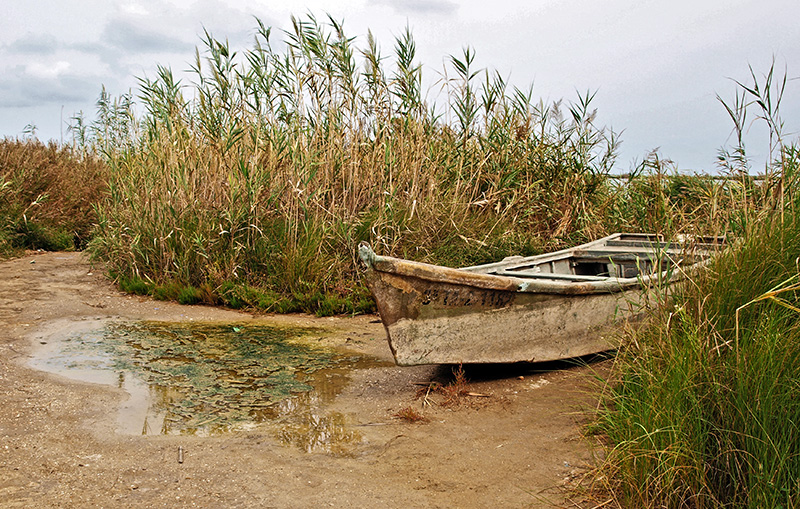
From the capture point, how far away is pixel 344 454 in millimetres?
3846

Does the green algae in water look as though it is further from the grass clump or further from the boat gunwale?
the grass clump

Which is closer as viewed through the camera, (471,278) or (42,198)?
(471,278)

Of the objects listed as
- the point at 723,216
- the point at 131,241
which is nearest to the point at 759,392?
the point at 723,216

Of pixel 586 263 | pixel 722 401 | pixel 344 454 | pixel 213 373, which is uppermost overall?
pixel 586 263

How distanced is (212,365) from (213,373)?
215 mm

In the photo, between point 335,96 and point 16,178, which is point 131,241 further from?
point 16,178

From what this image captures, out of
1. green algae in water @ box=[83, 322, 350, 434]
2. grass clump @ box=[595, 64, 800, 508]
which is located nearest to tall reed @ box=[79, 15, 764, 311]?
green algae in water @ box=[83, 322, 350, 434]

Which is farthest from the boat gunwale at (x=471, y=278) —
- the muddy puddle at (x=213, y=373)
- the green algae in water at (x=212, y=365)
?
the green algae in water at (x=212, y=365)

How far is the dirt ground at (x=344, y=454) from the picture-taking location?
3309 mm

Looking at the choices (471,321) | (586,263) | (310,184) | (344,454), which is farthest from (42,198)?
(344,454)

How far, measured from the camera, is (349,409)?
4.61 m

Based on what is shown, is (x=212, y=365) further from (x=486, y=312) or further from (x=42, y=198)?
(x=42, y=198)

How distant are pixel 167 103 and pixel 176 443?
221 inches

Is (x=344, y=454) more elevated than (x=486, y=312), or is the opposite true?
(x=486, y=312)
